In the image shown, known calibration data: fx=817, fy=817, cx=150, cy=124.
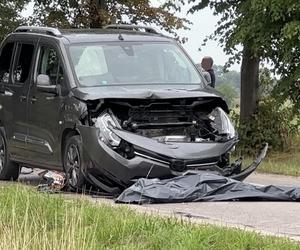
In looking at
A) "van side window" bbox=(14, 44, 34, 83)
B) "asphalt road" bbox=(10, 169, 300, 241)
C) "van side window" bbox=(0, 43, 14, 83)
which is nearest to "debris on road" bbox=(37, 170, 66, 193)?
"asphalt road" bbox=(10, 169, 300, 241)

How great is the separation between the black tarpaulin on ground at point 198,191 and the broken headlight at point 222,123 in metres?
0.80

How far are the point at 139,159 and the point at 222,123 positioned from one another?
4.54 feet

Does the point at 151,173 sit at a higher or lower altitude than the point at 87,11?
lower

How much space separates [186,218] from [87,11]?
21.0 m

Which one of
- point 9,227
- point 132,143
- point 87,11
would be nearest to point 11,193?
point 132,143

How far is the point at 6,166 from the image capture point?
12.3 metres

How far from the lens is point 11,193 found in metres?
8.91

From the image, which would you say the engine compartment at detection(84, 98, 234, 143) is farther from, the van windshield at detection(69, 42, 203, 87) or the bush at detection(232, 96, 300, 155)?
the bush at detection(232, 96, 300, 155)

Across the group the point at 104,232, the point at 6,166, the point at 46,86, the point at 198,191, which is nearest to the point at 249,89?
the point at 6,166

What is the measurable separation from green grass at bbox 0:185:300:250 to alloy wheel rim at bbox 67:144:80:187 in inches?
81.7

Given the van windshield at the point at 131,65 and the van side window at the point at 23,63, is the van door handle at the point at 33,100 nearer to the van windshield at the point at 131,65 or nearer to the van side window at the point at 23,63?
the van side window at the point at 23,63

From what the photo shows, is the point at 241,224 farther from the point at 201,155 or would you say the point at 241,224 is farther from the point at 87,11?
the point at 87,11

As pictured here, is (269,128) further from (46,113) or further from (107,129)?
(107,129)

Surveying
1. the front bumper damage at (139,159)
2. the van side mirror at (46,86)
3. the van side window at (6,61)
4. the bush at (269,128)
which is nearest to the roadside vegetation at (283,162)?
the bush at (269,128)
